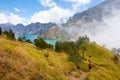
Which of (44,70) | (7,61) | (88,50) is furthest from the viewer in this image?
(88,50)

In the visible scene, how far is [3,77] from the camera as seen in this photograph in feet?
74.6

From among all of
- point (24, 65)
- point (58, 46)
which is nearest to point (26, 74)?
point (24, 65)

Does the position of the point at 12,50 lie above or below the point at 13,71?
above

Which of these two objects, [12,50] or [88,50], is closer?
[12,50]

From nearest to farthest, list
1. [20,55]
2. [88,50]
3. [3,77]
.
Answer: [3,77] → [20,55] → [88,50]

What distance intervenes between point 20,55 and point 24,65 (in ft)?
7.83

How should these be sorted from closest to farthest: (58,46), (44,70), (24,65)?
1. (24,65)
2. (44,70)
3. (58,46)

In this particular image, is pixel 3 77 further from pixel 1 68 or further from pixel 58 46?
pixel 58 46

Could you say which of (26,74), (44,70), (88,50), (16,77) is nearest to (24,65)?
(26,74)

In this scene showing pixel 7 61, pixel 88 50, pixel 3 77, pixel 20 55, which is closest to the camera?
pixel 3 77

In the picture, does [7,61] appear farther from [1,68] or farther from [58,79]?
[58,79]

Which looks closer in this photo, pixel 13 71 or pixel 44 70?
pixel 13 71

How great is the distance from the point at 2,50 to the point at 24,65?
328 cm

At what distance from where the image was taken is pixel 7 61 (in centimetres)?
2520
